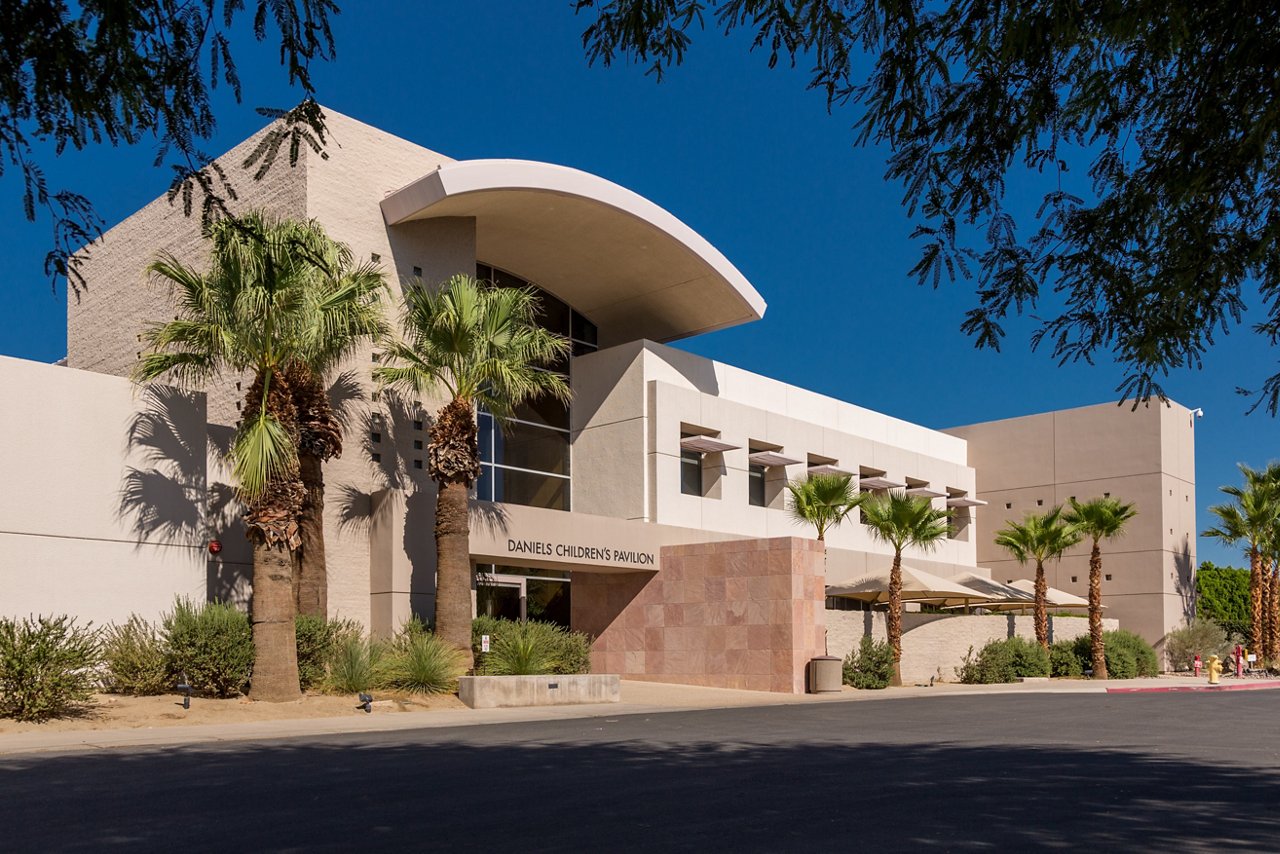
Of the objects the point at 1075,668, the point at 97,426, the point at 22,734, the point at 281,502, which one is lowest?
the point at 1075,668

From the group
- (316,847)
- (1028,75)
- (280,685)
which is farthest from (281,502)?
(1028,75)

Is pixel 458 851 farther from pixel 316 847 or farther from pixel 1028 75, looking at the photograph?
pixel 1028 75

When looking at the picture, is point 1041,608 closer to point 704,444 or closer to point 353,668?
point 704,444

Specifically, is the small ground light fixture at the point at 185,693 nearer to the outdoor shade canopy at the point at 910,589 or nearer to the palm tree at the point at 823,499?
the palm tree at the point at 823,499

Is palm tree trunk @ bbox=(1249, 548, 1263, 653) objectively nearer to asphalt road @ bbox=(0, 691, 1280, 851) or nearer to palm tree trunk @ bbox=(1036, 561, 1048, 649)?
palm tree trunk @ bbox=(1036, 561, 1048, 649)

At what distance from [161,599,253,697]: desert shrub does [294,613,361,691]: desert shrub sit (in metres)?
1.05

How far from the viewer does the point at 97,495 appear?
848 inches

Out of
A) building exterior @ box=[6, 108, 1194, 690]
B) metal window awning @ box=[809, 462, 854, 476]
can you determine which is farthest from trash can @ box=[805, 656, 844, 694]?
metal window awning @ box=[809, 462, 854, 476]

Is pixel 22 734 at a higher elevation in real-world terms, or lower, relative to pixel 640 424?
lower

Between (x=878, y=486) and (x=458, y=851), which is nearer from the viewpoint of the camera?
(x=458, y=851)

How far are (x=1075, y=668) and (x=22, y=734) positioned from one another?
1310 inches

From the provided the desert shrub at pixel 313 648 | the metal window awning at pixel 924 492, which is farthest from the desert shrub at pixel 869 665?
the desert shrub at pixel 313 648

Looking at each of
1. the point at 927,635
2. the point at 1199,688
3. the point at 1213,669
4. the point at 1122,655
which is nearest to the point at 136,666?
the point at 927,635

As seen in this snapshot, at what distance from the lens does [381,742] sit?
1532cm
